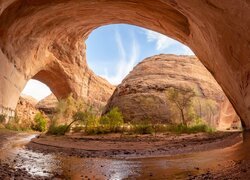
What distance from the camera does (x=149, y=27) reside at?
16266mm

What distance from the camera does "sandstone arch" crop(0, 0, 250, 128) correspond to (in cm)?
740

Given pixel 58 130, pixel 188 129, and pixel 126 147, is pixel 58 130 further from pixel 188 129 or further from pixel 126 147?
pixel 188 129

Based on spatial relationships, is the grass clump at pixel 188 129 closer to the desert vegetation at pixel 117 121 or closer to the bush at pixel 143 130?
the desert vegetation at pixel 117 121

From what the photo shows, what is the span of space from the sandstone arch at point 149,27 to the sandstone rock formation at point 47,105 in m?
17.8

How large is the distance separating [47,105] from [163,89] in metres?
20.4

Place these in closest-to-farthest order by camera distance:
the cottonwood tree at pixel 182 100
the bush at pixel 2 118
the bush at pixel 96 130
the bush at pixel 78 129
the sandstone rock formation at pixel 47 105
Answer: the bush at pixel 2 118 → the bush at pixel 96 130 → the bush at pixel 78 129 → the cottonwood tree at pixel 182 100 → the sandstone rock formation at pixel 47 105

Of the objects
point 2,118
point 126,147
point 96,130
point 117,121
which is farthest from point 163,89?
point 126,147

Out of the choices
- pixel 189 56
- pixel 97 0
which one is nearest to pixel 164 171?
pixel 97 0

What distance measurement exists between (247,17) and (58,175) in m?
4.97

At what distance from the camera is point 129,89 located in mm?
25062

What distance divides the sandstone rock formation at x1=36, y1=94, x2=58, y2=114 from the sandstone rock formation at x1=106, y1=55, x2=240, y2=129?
47.1 ft

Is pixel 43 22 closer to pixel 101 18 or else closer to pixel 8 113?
pixel 101 18

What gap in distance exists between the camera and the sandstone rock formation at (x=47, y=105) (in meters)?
37.5

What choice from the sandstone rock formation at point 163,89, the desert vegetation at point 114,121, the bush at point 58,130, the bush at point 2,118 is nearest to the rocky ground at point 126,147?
the bush at point 2,118
